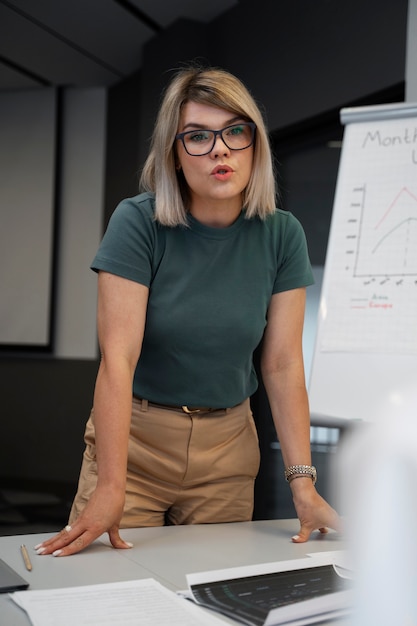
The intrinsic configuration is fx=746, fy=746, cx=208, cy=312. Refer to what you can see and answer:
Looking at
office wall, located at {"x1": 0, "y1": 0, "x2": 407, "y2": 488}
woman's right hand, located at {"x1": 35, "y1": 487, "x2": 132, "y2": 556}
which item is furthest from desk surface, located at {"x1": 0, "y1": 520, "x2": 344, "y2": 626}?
office wall, located at {"x1": 0, "y1": 0, "x2": 407, "y2": 488}

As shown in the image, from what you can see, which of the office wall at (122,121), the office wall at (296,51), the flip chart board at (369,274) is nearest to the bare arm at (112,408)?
the flip chart board at (369,274)

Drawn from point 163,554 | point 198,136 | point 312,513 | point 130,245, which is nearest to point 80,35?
point 198,136

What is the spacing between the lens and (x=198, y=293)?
4.68 ft

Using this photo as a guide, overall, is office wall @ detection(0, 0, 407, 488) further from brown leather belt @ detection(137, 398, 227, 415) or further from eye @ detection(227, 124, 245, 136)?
brown leather belt @ detection(137, 398, 227, 415)

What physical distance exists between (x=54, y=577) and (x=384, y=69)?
8.16ft

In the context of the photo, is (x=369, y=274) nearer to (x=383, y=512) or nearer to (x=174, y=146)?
(x=174, y=146)

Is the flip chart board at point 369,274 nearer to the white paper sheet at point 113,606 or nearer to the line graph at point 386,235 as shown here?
the line graph at point 386,235

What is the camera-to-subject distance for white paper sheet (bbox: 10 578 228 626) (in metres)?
0.84

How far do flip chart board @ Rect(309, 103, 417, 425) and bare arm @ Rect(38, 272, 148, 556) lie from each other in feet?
2.08

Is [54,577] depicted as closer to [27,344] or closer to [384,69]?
[384,69]

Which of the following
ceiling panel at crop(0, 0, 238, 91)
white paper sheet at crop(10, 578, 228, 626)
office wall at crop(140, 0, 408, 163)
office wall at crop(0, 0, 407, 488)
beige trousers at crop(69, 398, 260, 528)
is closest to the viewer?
white paper sheet at crop(10, 578, 228, 626)

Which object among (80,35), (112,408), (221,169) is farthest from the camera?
(80,35)

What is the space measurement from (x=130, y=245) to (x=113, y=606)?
67 centimetres

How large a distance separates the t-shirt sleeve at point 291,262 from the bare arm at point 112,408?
0.98 feet
